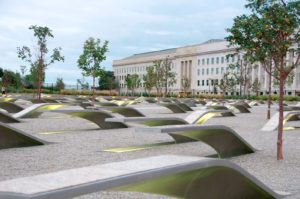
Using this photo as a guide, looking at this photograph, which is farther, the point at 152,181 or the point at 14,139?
the point at 14,139

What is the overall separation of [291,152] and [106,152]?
4.24m

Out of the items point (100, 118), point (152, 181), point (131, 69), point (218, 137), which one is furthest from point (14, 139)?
point (131, 69)

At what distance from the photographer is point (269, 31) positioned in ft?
30.2

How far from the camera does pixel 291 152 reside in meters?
10.9

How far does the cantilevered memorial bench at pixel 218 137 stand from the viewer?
8.66 m

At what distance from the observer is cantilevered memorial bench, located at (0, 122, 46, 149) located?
10281 mm

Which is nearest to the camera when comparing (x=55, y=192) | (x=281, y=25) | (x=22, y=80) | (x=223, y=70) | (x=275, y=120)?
(x=55, y=192)

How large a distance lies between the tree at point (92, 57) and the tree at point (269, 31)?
26927mm

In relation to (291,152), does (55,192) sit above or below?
above

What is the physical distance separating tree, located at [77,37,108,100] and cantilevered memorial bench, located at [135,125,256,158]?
26.4 metres

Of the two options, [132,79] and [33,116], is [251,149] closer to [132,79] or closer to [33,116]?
[33,116]

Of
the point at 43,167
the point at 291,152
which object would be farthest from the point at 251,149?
the point at 43,167

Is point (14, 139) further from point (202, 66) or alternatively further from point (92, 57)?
point (202, 66)

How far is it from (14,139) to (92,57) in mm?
26365
